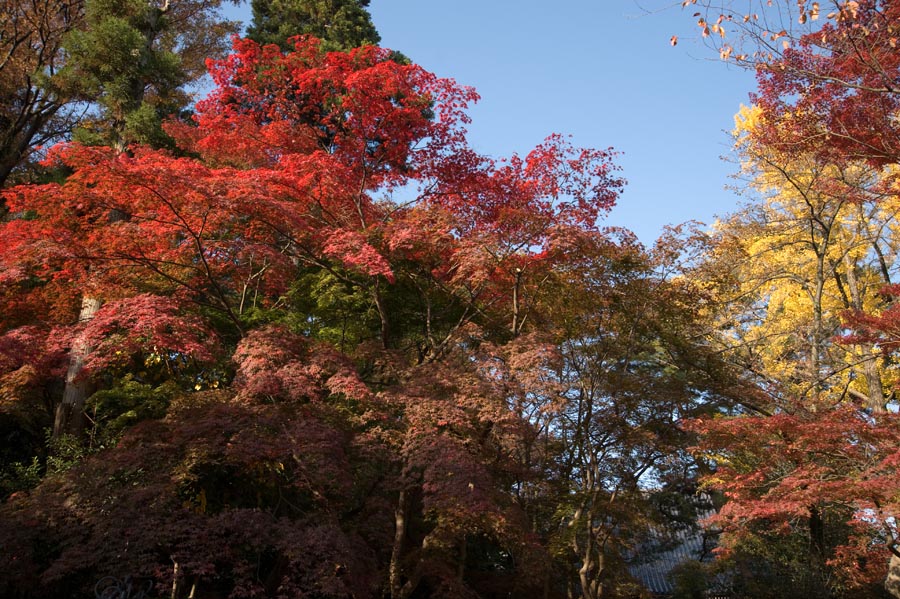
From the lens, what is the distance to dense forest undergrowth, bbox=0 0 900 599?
6.13m

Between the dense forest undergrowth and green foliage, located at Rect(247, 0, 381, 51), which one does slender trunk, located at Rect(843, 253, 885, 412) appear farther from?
green foliage, located at Rect(247, 0, 381, 51)

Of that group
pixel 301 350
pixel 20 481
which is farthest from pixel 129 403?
pixel 301 350

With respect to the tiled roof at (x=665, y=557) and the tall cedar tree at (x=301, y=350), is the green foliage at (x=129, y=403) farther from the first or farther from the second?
the tiled roof at (x=665, y=557)

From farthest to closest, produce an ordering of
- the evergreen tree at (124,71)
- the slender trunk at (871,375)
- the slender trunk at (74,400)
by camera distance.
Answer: the evergreen tree at (124,71), the slender trunk at (871,375), the slender trunk at (74,400)

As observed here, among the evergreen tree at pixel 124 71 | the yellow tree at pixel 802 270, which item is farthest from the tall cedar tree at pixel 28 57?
the yellow tree at pixel 802 270

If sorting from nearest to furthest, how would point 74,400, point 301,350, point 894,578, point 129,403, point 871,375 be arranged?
1. point 301,350
2. point 129,403
3. point 894,578
4. point 74,400
5. point 871,375

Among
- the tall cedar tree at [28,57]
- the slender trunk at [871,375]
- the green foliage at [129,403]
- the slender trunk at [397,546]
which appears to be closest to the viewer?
the slender trunk at [397,546]

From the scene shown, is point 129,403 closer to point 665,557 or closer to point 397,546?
point 397,546

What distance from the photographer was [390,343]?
9078 mm

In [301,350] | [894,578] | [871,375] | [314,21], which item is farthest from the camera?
[314,21]

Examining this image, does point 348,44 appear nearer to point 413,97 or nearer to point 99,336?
point 413,97

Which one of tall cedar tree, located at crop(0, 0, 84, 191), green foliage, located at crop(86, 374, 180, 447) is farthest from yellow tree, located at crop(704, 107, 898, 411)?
tall cedar tree, located at crop(0, 0, 84, 191)

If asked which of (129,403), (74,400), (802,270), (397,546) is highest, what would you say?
(802,270)

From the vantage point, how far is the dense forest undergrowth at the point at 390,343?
20.1 feet
